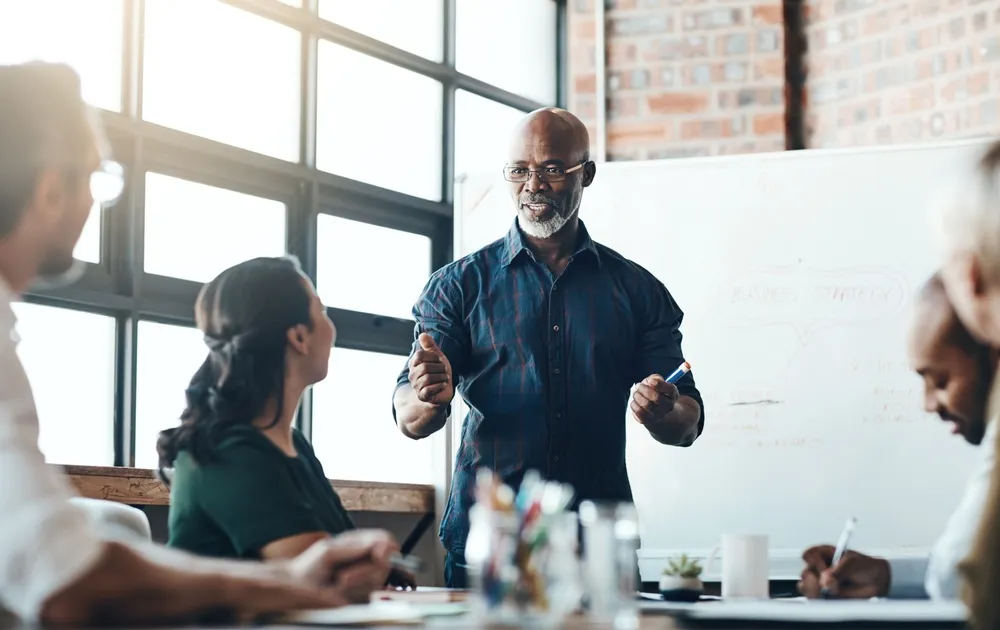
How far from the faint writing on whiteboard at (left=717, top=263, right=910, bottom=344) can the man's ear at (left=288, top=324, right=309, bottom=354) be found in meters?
Result: 1.94

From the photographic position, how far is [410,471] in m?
4.17

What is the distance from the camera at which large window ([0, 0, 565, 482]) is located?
3172 millimetres

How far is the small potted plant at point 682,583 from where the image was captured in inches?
76.6

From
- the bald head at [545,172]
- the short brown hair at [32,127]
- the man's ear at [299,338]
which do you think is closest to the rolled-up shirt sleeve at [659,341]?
the bald head at [545,172]

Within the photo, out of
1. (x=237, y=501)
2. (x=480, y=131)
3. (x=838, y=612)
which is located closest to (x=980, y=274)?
(x=838, y=612)

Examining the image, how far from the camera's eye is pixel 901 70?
13.5 ft

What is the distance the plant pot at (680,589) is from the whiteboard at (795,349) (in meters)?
1.57

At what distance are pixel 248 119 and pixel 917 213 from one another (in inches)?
75.1

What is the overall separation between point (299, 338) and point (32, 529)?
778mm

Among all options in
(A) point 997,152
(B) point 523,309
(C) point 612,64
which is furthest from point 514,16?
(A) point 997,152

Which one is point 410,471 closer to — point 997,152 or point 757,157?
point 757,157

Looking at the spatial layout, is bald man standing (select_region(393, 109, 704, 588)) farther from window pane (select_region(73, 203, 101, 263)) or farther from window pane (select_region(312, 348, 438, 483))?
window pane (select_region(312, 348, 438, 483))

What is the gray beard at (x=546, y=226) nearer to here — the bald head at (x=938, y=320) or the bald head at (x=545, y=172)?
the bald head at (x=545, y=172)

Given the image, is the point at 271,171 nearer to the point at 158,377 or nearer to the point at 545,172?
the point at 158,377
